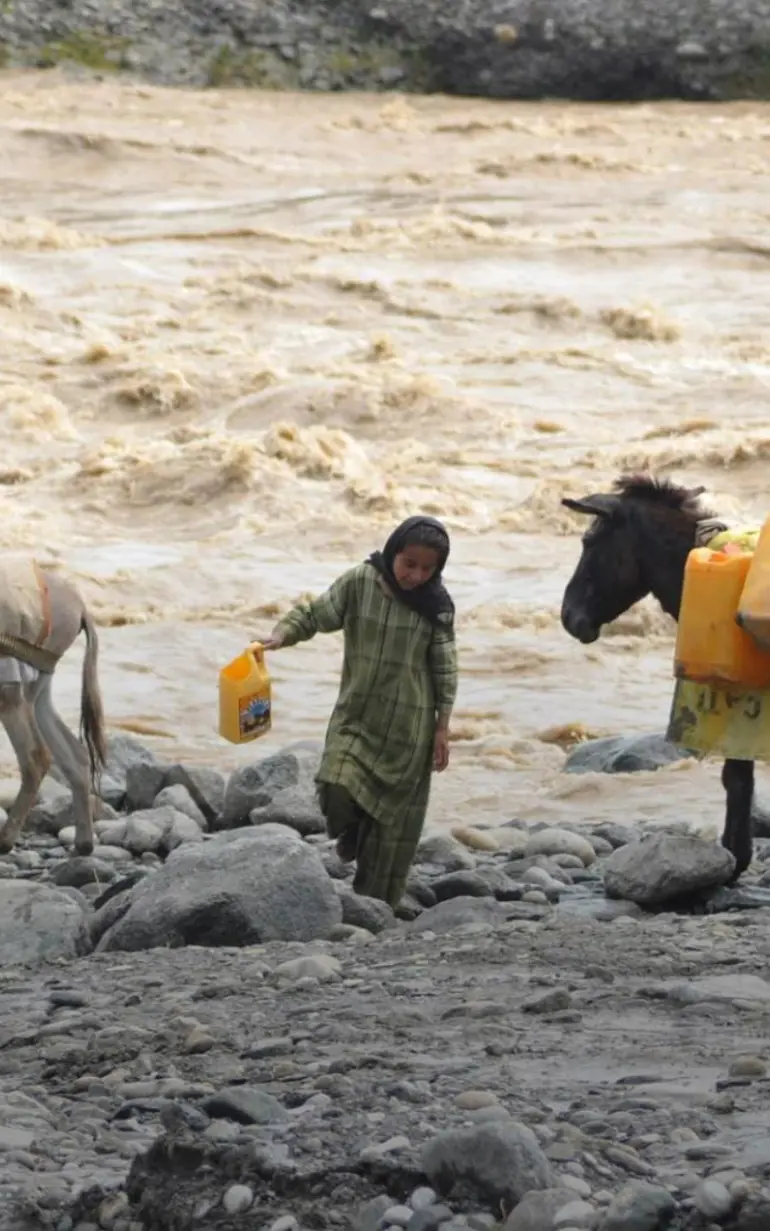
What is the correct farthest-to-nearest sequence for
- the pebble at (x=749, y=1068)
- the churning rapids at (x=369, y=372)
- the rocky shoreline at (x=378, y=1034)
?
the churning rapids at (x=369, y=372) → the pebble at (x=749, y=1068) → the rocky shoreline at (x=378, y=1034)

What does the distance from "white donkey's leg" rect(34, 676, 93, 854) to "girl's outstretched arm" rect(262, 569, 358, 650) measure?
6.45 ft

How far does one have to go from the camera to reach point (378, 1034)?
5.81 m

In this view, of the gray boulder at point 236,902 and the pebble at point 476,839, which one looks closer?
the gray boulder at point 236,902

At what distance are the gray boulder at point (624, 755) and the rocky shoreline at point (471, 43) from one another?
1932 cm

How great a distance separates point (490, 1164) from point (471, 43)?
27.7m

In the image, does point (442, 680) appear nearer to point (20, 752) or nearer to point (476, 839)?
point (476, 839)

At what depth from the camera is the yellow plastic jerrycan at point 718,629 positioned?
8.16 m

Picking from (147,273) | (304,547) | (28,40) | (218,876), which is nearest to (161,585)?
(304,547)

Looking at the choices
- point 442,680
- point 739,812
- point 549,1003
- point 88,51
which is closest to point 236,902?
point 442,680

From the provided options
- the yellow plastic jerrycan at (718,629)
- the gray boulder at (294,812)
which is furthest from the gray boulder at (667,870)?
the gray boulder at (294,812)

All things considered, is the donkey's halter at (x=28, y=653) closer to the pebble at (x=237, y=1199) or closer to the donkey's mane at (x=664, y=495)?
the donkey's mane at (x=664, y=495)

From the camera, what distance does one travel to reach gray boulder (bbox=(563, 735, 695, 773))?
1179 centimetres

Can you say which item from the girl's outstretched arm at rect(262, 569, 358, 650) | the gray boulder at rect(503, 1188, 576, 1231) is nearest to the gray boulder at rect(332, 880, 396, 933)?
the girl's outstretched arm at rect(262, 569, 358, 650)

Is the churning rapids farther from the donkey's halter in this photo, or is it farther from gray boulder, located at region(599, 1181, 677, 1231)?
gray boulder, located at region(599, 1181, 677, 1231)
